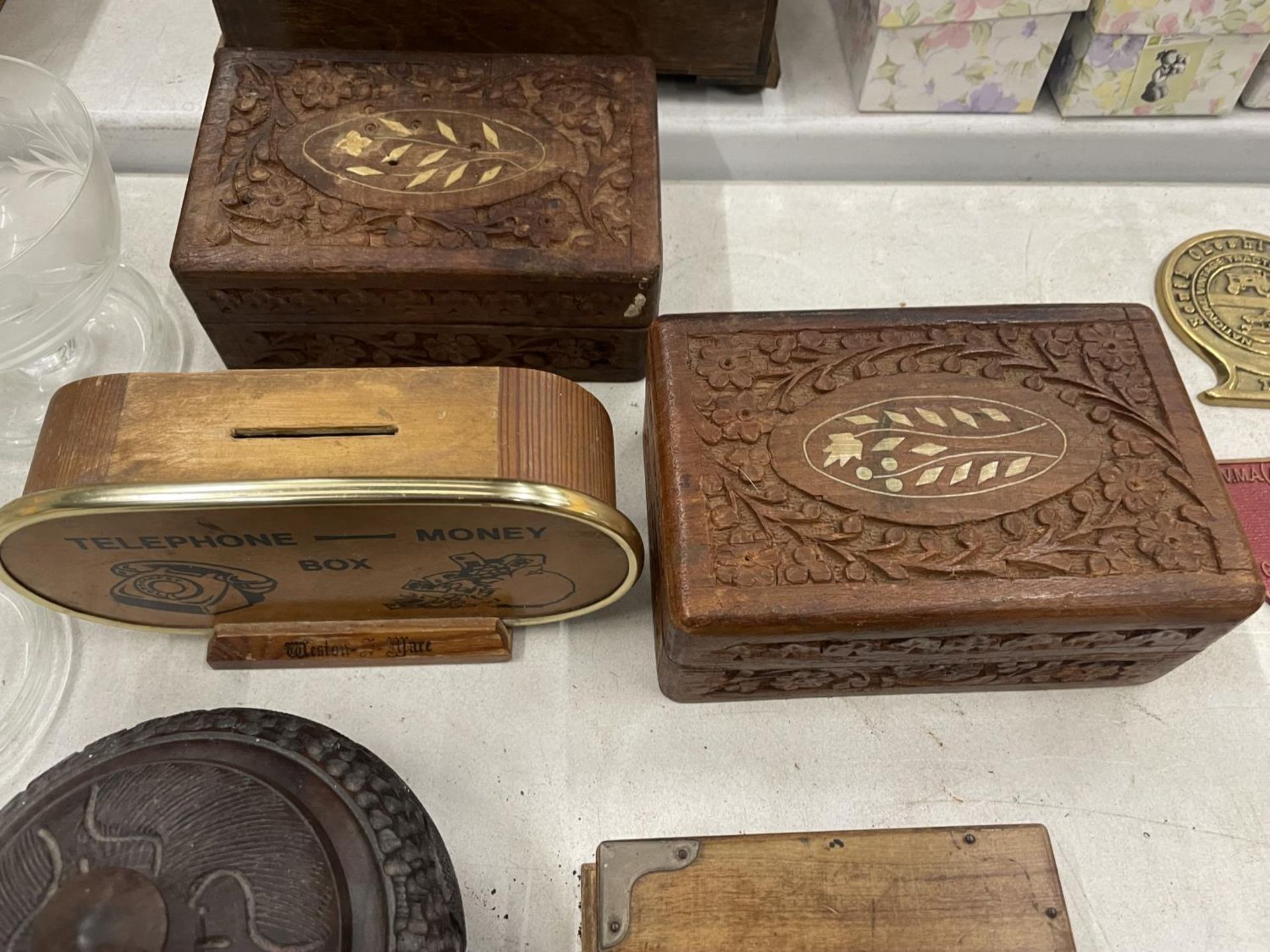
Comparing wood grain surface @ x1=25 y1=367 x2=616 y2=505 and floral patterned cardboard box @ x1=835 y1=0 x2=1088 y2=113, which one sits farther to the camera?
floral patterned cardboard box @ x1=835 y1=0 x2=1088 y2=113

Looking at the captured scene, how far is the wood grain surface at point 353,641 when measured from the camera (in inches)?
42.4

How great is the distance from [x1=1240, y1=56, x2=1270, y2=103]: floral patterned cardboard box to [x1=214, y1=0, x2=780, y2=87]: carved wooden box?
0.78 metres

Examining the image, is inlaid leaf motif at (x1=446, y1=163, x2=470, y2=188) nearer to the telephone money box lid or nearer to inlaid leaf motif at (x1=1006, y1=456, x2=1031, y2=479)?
the telephone money box lid

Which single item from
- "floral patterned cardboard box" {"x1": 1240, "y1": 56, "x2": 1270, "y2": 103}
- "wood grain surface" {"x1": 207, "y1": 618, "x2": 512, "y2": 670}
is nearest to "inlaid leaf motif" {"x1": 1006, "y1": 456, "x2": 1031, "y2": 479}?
"wood grain surface" {"x1": 207, "y1": 618, "x2": 512, "y2": 670}

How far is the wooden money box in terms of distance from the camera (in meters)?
0.84

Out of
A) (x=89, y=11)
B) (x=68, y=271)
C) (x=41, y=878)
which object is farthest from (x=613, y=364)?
(x=89, y=11)

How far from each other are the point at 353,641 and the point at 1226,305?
1352mm

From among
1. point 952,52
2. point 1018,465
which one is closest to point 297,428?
point 1018,465

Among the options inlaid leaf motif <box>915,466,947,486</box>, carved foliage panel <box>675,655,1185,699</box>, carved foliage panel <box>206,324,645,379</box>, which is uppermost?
carved foliage panel <box>206,324,645,379</box>

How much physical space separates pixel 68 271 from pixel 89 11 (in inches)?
33.0

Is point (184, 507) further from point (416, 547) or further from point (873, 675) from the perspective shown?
point (873, 675)

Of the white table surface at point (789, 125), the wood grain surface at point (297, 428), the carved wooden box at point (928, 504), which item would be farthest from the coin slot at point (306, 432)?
the white table surface at point (789, 125)

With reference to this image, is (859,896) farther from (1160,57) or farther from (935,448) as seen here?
(1160,57)

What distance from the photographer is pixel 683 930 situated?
831mm
